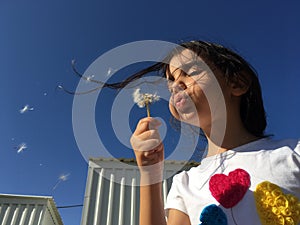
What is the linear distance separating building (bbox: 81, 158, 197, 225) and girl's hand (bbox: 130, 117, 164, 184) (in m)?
1.92

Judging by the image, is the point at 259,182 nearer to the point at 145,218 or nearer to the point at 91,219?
the point at 145,218

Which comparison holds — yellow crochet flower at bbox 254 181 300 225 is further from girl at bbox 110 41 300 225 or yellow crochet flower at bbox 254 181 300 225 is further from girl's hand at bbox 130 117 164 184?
girl's hand at bbox 130 117 164 184

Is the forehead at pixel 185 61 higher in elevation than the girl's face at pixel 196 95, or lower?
higher

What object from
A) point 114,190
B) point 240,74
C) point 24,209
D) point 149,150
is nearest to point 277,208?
point 149,150

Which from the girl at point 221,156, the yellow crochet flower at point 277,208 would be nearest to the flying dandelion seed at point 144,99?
the girl at point 221,156

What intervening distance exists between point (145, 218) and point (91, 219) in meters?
1.97

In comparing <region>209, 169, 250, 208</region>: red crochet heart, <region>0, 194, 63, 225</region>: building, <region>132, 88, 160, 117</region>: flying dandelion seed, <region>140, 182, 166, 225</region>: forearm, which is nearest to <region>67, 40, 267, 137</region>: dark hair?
<region>132, 88, 160, 117</region>: flying dandelion seed

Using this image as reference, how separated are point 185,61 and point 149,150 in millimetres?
373

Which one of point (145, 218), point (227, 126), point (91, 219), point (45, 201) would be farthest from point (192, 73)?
point (45, 201)

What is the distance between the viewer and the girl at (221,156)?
65 centimetres

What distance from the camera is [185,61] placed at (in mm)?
992

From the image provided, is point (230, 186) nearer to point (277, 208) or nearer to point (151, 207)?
point (277, 208)

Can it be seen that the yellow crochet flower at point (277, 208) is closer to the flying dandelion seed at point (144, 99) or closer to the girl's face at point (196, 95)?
the girl's face at point (196, 95)

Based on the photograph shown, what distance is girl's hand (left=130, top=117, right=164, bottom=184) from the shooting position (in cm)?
77
